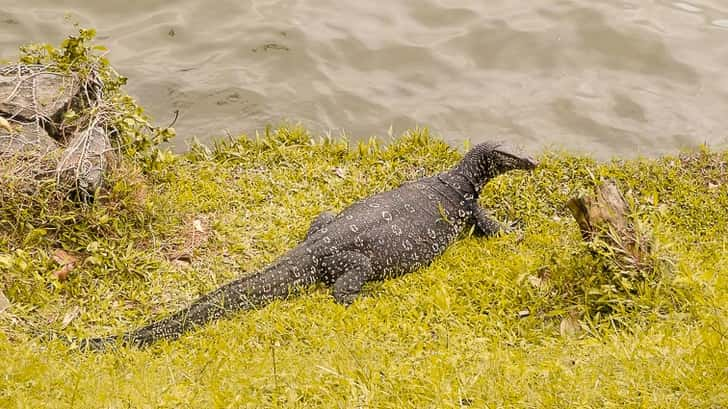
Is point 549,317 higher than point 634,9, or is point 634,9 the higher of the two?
point 634,9

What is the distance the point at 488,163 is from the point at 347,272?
7.00 feet

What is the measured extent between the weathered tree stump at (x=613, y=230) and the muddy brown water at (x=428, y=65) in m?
4.15

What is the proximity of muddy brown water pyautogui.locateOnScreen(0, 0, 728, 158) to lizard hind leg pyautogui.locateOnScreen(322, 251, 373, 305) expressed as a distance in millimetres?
3895

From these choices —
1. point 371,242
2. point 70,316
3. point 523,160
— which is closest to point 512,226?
point 523,160

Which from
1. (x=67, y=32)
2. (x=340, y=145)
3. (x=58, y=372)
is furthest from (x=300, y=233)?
(x=67, y=32)

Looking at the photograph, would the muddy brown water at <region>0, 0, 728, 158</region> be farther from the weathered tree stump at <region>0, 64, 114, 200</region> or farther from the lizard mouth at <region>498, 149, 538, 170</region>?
the lizard mouth at <region>498, 149, 538, 170</region>

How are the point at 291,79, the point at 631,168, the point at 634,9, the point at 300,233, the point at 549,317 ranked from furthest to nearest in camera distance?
the point at 634,9 < the point at 291,79 < the point at 631,168 < the point at 300,233 < the point at 549,317

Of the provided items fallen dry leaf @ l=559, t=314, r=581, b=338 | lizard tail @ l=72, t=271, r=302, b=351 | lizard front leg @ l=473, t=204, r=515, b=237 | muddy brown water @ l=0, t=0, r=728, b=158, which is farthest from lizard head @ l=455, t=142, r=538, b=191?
muddy brown water @ l=0, t=0, r=728, b=158

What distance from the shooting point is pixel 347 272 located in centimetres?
748

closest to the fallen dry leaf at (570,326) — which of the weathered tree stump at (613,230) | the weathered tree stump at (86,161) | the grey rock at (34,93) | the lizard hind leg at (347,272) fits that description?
the weathered tree stump at (613,230)

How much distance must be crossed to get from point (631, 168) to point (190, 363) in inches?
227

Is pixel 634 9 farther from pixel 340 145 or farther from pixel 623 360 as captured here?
pixel 623 360

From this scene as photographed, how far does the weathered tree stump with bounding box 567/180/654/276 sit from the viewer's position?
21.6 feet

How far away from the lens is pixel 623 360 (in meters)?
5.19
